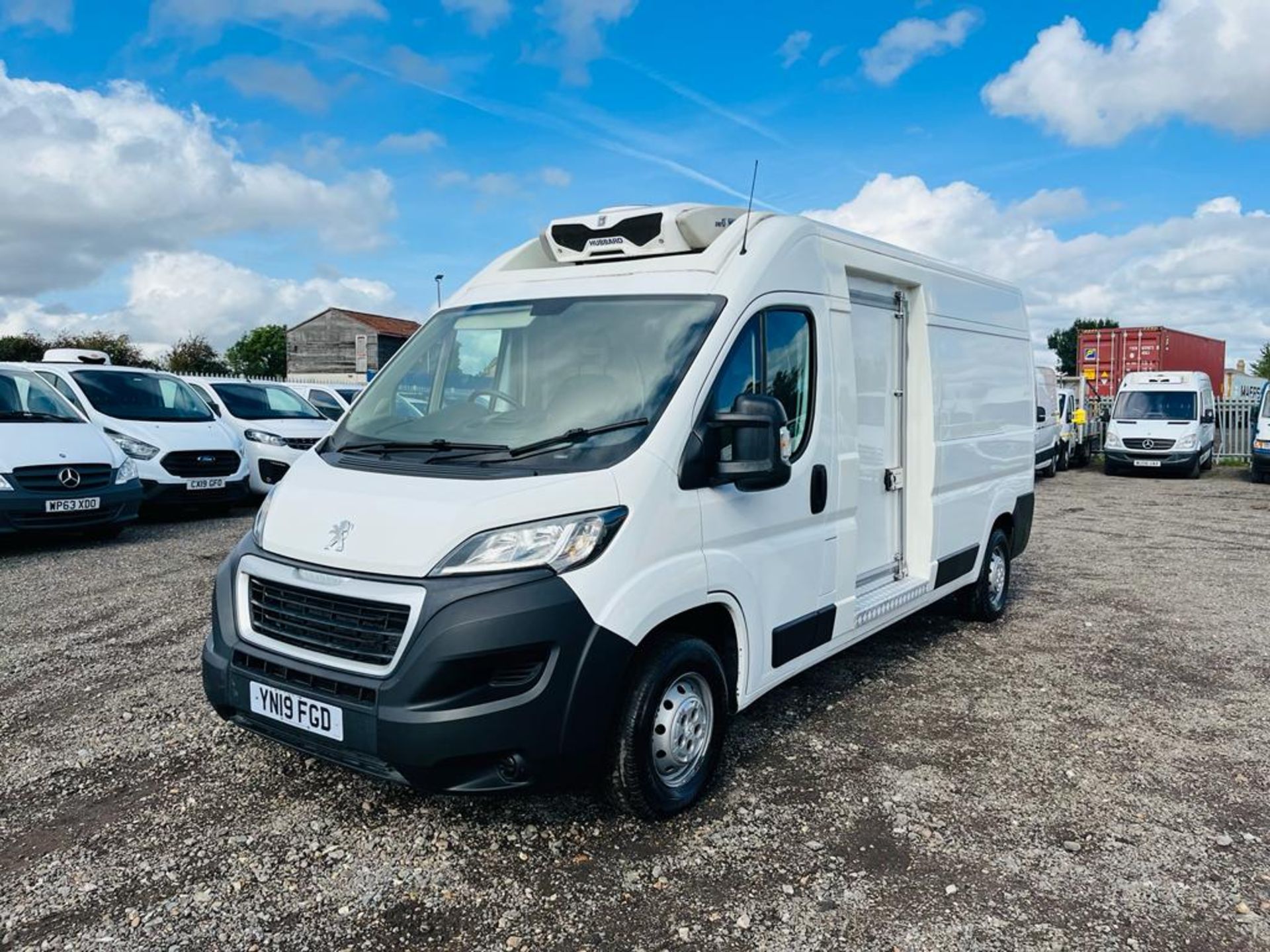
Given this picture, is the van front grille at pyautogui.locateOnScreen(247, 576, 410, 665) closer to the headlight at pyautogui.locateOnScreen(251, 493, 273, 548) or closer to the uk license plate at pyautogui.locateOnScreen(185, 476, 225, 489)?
the headlight at pyautogui.locateOnScreen(251, 493, 273, 548)

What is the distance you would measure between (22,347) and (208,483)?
4236 cm

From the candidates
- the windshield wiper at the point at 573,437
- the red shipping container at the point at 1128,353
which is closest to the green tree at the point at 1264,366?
the red shipping container at the point at 1128,353

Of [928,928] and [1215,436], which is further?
[1215,436]

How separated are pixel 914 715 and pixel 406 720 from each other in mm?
2909

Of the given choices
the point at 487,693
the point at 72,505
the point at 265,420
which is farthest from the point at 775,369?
the point at 265,420

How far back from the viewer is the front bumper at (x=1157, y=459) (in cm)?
1888

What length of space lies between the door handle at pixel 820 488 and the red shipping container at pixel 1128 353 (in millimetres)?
23245

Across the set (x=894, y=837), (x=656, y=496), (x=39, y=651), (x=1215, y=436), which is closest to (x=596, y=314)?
(x=656, y=496)

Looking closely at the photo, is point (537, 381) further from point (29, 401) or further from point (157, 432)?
point (157, 432)

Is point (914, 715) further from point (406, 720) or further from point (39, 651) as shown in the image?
point (39, 651)

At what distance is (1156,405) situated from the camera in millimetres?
19938

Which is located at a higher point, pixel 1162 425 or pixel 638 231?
pixel 638 231

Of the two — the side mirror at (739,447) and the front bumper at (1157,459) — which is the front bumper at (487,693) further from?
the front bumper at (1157,459)

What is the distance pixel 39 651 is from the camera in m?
5.84
